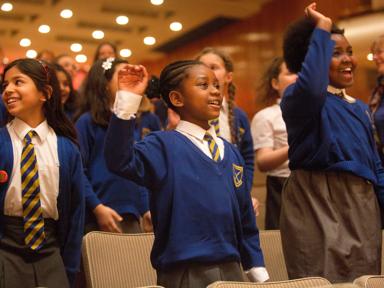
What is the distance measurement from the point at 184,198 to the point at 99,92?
53.4 inches

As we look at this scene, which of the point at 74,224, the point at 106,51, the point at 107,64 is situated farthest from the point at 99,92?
the point at 106,51

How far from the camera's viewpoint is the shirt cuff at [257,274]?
207cm

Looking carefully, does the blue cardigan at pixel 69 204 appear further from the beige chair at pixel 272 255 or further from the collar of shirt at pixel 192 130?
the beige chair at pixel 272 255

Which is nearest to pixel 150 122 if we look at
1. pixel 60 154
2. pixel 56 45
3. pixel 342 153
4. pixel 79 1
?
pixel 60 154

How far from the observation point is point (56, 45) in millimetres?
10805

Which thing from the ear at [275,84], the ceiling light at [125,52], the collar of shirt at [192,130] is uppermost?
the ceiling light at [125,52]

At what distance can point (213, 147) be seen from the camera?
2.07m

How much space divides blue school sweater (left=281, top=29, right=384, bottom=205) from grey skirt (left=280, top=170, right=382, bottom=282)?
0.05 m

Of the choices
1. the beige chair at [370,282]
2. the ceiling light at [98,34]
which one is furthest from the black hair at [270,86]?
the ceiling light at [98,34]

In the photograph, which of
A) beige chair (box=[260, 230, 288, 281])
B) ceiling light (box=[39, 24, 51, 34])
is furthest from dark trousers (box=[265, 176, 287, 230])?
ceiling light (box=[39, 24, 51, 34])

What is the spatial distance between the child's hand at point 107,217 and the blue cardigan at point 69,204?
429 mm

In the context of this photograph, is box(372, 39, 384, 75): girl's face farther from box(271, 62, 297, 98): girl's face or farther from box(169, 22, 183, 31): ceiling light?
box(169, 22, 183, 31): ceiling light

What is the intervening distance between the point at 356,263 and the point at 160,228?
67 centimetres

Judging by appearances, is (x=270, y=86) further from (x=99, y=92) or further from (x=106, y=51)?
(x=106, y=51)
